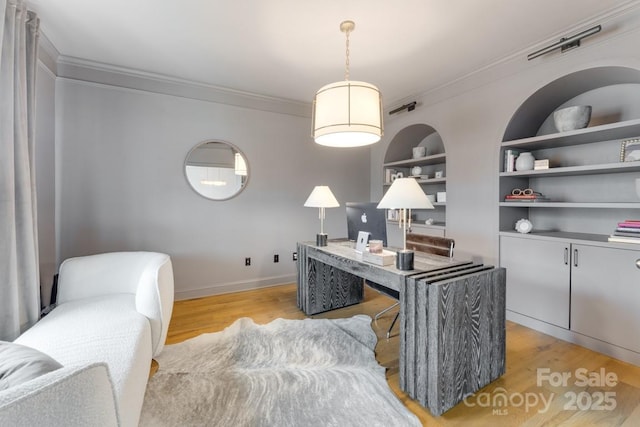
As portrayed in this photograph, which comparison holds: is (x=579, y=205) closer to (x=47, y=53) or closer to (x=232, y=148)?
(x=232, y=148)

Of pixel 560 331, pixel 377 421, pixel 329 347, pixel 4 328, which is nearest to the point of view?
pixel 377 421

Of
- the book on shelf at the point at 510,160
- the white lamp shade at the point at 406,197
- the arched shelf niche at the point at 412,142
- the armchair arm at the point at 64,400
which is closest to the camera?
the armchair arm at the point at 64,400

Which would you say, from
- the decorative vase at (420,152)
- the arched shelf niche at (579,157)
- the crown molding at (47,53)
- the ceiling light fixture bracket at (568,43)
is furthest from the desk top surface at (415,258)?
the crown molding at (47,53)

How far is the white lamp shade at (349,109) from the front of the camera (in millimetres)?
1878

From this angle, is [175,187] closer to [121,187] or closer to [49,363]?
[121,187]

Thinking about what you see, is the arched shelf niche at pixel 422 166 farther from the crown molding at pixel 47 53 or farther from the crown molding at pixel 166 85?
the crown molding at pixel 47 53

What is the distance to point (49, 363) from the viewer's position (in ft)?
2.70

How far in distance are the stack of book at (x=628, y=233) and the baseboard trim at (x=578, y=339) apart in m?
0.77

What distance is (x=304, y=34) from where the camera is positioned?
2.34 metres

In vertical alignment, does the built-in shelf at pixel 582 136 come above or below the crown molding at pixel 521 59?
below

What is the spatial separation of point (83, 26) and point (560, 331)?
14.9 feet

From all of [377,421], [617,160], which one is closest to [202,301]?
[377,421]

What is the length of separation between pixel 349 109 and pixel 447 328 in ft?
4.63

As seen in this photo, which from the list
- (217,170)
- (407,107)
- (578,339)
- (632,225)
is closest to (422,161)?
(407,107)
